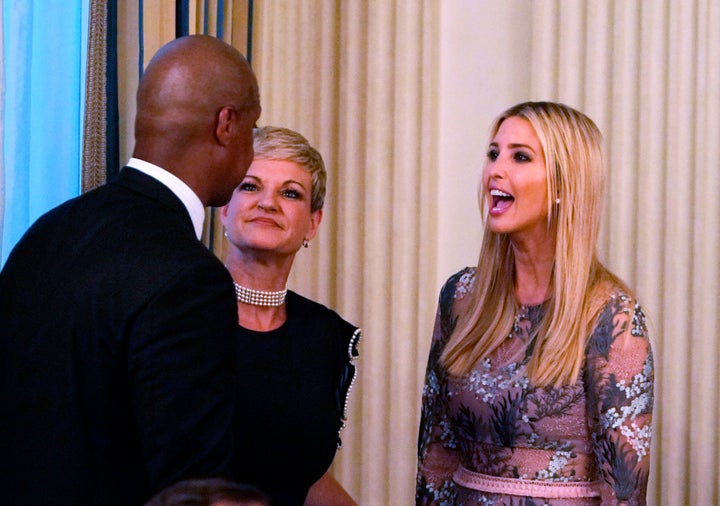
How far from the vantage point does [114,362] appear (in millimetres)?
1729

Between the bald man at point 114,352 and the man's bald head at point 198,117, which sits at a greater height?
the man's bald head at point 198,117

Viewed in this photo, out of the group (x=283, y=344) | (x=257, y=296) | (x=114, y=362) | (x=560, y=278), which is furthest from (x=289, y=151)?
(x=114, y=362)

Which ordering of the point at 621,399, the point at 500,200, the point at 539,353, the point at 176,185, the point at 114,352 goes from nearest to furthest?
1. the point at 114,352
2. the point at 176,185
3. the point at 621,399
4. the point at 539,353
5. the point at 500,200

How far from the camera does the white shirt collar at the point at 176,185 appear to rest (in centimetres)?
189

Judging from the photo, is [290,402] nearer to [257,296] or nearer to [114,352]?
[257,296]

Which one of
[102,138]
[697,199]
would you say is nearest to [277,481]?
[102,138]

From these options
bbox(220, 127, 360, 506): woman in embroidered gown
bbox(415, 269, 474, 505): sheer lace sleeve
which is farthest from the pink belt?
bbox(220, 127, 360, 506): woman in embroidered gown

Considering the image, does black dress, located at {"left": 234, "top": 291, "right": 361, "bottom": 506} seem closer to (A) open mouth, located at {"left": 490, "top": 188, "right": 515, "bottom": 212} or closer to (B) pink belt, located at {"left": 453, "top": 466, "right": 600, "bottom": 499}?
(B) pink belt, located at {"left": 453, "top": 466, "right": 600, "bottom": 499}

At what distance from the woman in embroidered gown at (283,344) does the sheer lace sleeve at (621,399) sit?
0.61m

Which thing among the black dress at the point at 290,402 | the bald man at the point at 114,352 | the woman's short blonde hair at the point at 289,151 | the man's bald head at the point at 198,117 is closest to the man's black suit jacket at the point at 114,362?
the bald man at the point at 114,352

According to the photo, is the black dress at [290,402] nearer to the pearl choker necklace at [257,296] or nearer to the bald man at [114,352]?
the pearl choker necklace at [257,296]

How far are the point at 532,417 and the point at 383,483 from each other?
142cm

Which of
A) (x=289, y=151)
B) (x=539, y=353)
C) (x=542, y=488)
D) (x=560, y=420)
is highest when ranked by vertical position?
(x=289, y=151)

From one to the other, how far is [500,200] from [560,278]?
0.85ft
